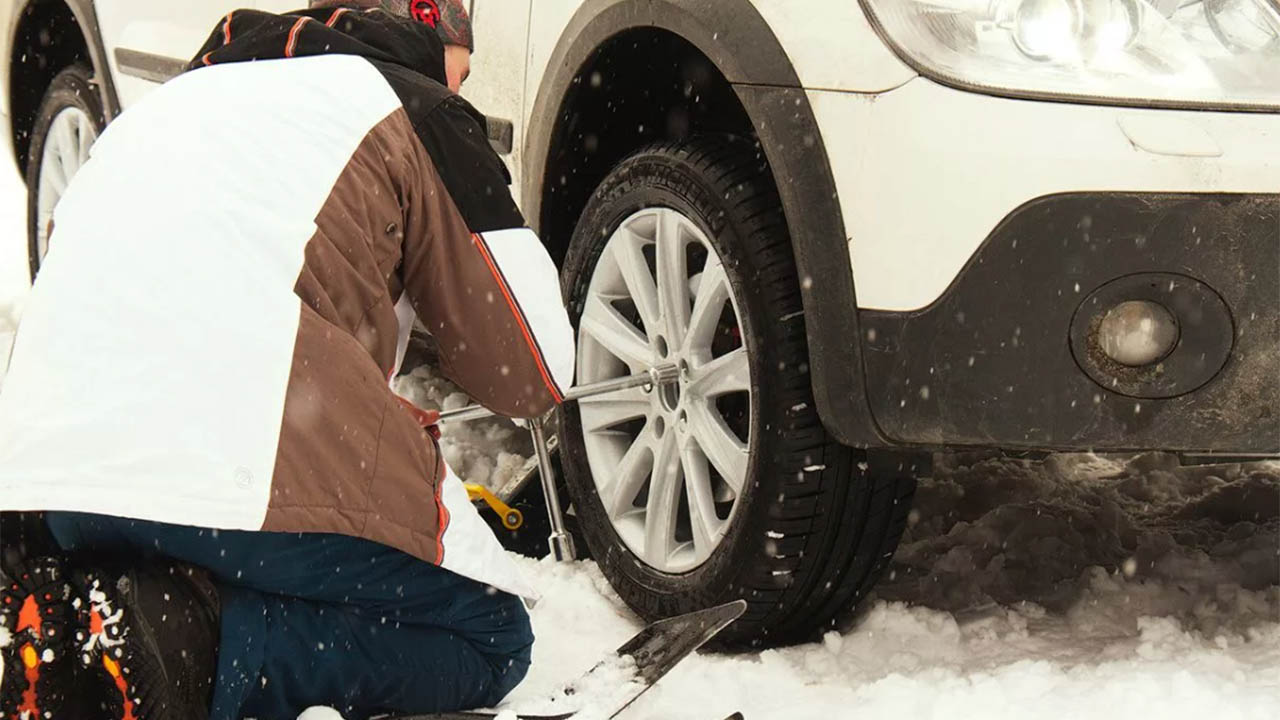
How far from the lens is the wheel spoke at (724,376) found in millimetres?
2557

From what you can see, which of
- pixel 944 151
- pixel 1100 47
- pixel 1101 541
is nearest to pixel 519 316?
pixel 944 151

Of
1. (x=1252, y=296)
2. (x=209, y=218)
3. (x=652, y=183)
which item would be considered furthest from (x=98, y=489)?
(x=1252, y=296)

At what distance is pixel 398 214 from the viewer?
2.13 metres

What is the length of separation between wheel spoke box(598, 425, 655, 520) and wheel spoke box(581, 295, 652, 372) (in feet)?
0.46

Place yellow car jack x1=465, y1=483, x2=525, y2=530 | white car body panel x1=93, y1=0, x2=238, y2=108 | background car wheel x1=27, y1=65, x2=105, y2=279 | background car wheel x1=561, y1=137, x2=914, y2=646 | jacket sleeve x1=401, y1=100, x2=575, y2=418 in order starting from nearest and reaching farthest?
jacket sleeve x1=401, y1=100, x2=575, y2=418
background car wheel x1=561, y1=137, x2=914, y2=646
yellow car jack x1=465, y1=483, x2=525, y2=530
white car body panel x1=93, y1=0, x2=238, y2=108
background car wheel x1=27, y1=65, x2=105, y2=279

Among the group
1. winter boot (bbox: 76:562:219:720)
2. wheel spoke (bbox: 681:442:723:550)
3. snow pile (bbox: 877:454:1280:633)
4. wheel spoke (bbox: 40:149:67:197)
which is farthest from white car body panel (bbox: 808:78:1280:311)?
wheel spoke (bbox: 40:149:67:197)

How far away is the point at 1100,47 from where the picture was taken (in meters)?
2.12

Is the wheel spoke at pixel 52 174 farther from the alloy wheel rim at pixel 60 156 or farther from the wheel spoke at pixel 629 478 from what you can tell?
the wheel spoke at pixel 629 478

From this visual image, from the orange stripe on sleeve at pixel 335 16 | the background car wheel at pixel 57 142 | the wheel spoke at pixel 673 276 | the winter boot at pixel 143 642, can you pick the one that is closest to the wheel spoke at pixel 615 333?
the wheel spoke at pixel 673 276

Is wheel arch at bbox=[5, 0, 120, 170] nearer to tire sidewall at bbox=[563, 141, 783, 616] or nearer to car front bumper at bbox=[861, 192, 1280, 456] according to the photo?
tire sidewall at bbox=[563, 141, 783, 616]

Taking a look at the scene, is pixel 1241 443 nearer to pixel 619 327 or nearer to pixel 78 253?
pixel 619 327

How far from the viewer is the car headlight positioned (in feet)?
6.82

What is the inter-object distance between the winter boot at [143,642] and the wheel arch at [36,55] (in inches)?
124

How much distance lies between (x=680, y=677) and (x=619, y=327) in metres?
0.76
